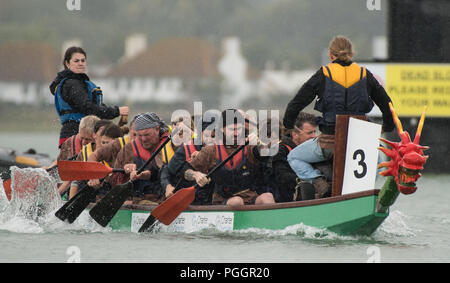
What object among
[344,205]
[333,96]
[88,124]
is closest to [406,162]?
[344,205]

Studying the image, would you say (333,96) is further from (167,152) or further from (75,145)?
(75,145)

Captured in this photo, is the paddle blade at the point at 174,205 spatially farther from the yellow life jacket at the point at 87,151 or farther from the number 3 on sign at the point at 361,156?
the number 3 on sign at the point at 361,156

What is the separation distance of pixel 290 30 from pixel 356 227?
77.5m

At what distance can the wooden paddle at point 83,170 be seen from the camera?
991cm

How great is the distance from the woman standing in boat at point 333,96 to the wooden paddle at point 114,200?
5.42 feet

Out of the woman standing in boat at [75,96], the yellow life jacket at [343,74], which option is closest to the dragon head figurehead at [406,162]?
the yellow life jacket at [343,74]

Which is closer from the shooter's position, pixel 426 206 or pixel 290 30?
pixel 426 206

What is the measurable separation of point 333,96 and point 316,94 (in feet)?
0.62

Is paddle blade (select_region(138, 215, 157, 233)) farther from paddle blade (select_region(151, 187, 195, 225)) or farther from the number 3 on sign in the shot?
the number 3 on sign

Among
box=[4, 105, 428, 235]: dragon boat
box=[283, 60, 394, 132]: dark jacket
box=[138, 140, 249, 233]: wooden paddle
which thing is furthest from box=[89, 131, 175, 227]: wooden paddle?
box=[283, 60, 394, 132]: dark jacket
